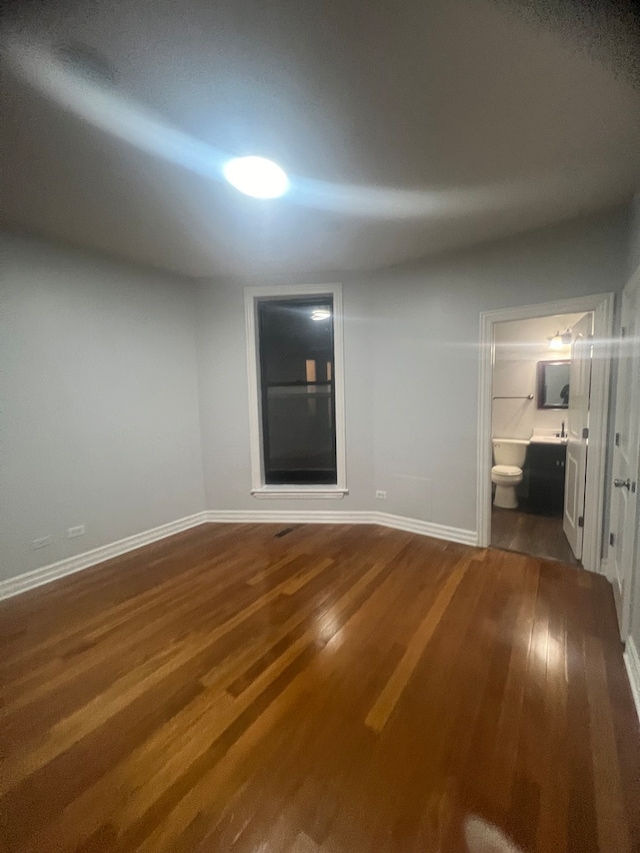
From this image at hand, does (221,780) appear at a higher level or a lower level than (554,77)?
lower

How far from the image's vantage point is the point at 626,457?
6.74 feet

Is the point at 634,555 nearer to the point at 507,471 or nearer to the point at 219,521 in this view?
the point at 507,471

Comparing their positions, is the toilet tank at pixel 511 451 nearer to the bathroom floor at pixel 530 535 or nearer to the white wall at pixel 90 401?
the bathroom floor at pixel 530 535

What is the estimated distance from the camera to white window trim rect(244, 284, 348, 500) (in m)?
3.76

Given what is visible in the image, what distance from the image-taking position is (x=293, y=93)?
1425mm

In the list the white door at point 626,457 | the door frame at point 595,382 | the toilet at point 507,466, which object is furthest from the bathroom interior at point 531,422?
the white door at point 626,457

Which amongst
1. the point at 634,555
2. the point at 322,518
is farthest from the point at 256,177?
the point at 322,518

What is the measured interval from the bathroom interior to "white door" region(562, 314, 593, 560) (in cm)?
68

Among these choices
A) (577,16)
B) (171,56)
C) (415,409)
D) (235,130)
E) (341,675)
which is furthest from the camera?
(415,409)

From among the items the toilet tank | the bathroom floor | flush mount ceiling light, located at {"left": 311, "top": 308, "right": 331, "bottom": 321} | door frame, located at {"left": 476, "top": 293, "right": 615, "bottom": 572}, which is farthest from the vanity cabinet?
flush mount ceiling light, located at {"left": 311, "top": 308, "right": 331, "bottom": 321}

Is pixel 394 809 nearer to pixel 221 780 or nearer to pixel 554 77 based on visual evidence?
pixel 221 780

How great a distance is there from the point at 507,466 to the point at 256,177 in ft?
13.1

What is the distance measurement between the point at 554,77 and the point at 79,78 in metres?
1.85

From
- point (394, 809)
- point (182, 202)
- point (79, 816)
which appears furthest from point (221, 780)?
point (182, 202)
